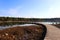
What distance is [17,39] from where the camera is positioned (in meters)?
18.6

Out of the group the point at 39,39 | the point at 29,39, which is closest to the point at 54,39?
the point at 39,39

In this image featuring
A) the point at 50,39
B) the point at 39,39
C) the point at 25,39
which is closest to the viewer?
the point at 50,39

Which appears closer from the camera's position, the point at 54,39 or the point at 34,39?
the point at 54,39

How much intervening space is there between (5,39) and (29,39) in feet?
7.36

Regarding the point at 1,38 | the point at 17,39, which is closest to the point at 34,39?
the point at 17,39

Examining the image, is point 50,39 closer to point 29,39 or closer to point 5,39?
point 29,39

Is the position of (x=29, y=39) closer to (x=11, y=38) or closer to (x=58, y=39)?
(x=11, y=38)

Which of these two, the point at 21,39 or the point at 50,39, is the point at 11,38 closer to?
the point at 21,39

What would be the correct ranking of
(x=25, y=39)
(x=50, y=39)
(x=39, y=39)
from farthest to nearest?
(x=25, y=39) < (x=39, y=39) < (x=50, y=39)

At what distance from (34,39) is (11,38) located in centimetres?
260

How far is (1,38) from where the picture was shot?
18281mm

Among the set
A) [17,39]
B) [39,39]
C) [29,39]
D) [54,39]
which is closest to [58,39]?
[54,39]

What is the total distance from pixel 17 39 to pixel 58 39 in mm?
5718

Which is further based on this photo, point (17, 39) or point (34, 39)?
point (17, 39)
